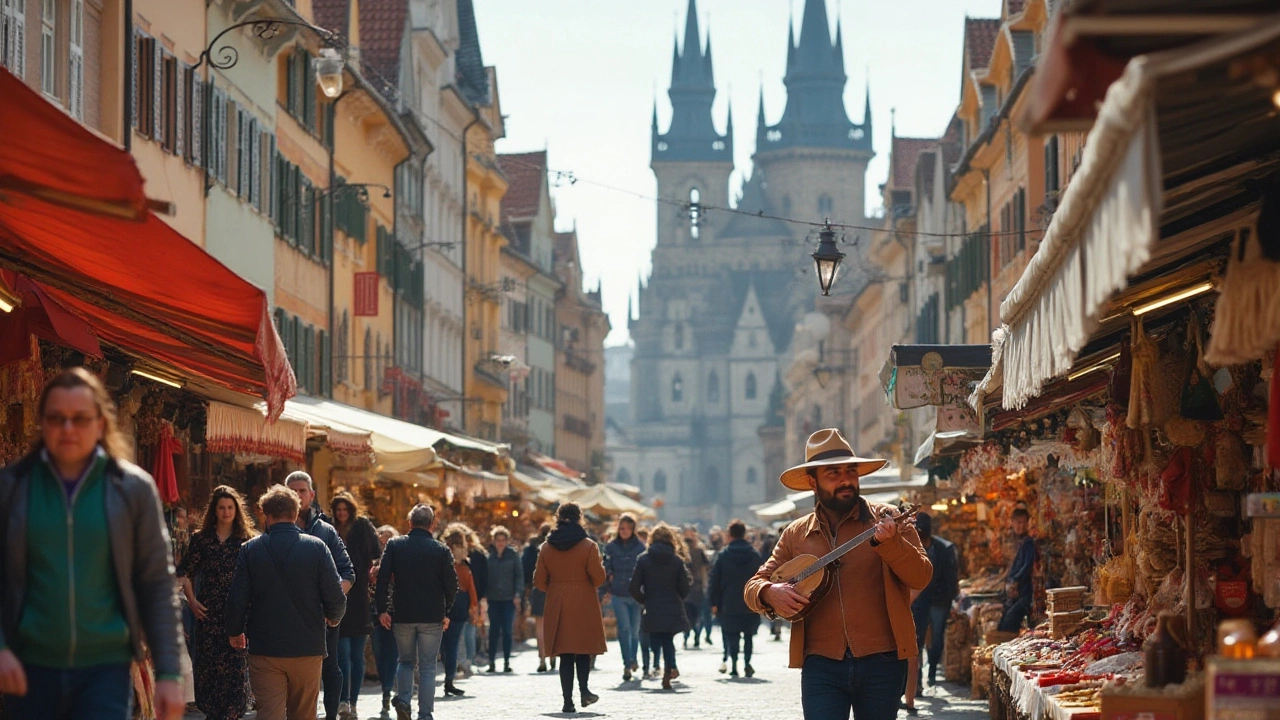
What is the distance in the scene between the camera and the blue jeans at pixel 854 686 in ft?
30.9

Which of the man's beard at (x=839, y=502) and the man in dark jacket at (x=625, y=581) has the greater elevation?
the man's beard at (x=839, y=502)

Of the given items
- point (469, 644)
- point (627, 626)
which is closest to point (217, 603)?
point (627, 626)

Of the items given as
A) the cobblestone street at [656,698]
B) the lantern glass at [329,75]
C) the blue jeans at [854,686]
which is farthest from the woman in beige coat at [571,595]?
the blue jeans at [854,686]

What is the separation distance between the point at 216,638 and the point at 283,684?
1.07 meters

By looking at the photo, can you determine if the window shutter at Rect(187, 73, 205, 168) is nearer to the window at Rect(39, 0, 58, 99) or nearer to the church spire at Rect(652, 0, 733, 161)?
the window at Rect(39, 0, 58, 99)

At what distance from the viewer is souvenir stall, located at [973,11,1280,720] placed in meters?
5.47

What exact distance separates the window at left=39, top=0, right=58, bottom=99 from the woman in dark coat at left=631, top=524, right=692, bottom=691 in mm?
7484

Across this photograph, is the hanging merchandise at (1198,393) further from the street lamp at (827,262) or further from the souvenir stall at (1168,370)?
the street lamp at (827,262)

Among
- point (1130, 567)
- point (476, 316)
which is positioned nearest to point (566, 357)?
point (476, 316)

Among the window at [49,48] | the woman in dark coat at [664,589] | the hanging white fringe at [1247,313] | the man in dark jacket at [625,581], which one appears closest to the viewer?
the hanging white fringe at [1247,313]

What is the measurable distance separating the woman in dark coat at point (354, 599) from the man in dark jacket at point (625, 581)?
673cm

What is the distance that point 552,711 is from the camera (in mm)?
18625

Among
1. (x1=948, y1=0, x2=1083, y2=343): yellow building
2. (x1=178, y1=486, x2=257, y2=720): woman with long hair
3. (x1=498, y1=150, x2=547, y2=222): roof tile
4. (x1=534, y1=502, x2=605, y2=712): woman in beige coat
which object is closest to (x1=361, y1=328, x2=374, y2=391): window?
(x1=948, y1=0, x2=1083, y2=343): yellow building

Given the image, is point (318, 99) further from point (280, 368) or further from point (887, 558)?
point (887, 558)
